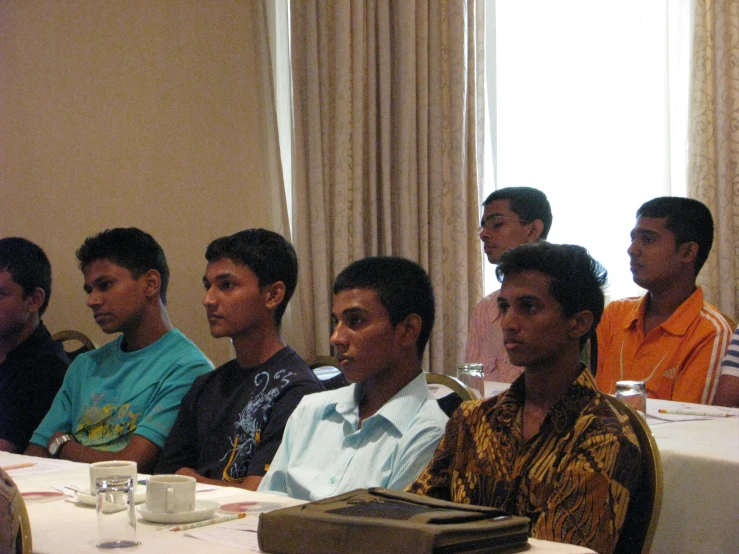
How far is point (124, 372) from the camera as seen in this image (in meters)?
2.68

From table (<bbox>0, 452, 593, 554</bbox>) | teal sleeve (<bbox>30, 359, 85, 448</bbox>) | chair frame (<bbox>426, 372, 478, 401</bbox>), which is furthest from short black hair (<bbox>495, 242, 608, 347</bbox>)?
teal sleeve (<bbox>30, 359, 85, 448</bbox>)

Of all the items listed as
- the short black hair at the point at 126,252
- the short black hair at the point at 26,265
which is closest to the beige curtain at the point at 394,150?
the short black hair at the point at 26,265

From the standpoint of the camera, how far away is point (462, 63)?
409 centimetres

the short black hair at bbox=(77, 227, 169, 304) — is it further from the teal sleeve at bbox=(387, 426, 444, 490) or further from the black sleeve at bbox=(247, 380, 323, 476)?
the teal sleeve at bbox=(387, 426, 444, 490)

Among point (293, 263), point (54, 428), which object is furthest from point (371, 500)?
point (54, 428)

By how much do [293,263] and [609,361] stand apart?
1.11 metres

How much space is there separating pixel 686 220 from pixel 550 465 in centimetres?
178

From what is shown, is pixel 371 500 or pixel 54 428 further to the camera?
pixel 54 428

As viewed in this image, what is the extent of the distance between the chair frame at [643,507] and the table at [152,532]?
28 centimetres

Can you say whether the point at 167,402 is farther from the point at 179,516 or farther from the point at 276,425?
the point at 179,516

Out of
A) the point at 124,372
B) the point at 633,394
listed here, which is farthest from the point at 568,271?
the point at 124,372

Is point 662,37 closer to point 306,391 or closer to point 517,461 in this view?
point 306,391

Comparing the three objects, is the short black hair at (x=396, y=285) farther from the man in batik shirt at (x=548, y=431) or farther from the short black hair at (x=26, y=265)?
the short black hair at (x=26, y=265)

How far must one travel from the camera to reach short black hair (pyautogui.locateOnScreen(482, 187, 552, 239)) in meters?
3.57
